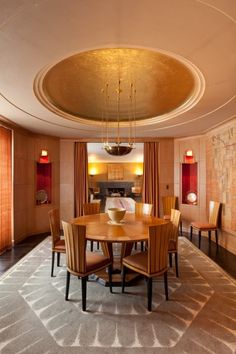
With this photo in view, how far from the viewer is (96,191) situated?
14164 mm

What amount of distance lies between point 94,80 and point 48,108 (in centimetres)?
104

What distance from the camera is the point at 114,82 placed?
308 cm

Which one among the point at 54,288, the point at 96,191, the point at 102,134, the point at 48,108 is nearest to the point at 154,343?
the point at 54,288

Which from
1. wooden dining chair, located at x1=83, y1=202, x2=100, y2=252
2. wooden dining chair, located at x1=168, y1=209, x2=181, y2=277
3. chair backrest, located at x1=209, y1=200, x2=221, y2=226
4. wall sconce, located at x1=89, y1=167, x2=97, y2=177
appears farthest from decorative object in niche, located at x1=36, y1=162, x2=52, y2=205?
wall sconce, located at x1=89, y1=167, x2=97, y2=177

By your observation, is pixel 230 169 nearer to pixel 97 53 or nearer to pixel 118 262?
pixel 118 262

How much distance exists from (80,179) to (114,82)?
3.55 metres

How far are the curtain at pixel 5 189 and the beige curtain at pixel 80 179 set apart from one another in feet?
6.10

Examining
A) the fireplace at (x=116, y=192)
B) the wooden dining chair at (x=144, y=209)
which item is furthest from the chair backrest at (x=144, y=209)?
the fireplace at (x=116, y=192)

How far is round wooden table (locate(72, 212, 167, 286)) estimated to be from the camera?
8.23ft

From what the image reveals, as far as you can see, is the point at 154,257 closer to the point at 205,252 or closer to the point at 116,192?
the point at 205,252

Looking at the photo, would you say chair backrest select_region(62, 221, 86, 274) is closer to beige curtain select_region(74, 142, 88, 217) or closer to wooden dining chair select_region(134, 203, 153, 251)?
wooden dining chair select_region(134, 203, 153, 251)

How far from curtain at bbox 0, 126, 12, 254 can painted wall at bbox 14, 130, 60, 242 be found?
15 cm

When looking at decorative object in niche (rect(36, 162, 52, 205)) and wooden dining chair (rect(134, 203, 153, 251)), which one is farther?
decorative object in niche (rect(36, 162, 52, 205))

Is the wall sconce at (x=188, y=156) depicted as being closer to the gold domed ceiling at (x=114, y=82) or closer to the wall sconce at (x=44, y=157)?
the gold domed ceiling at (x=114, y=82)
